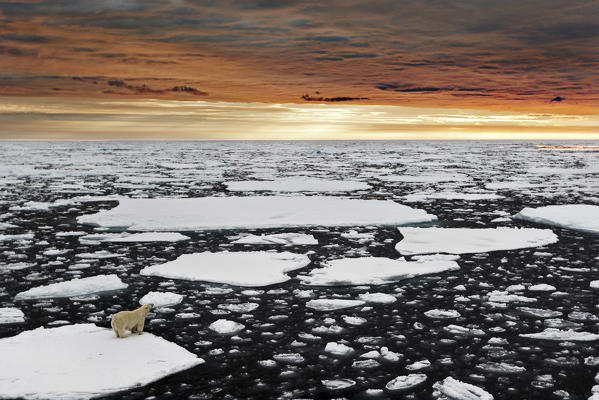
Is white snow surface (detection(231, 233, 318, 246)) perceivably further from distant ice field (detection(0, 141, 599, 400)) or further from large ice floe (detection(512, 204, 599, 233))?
large ice floe (detection(512, 204, 599, 233))

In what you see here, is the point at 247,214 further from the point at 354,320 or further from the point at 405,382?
the point at 405,382

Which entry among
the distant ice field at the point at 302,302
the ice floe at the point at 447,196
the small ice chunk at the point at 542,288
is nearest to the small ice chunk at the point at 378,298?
the distant ice field at the point at 302,302

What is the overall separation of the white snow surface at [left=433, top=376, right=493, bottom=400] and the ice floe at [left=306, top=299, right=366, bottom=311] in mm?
1607

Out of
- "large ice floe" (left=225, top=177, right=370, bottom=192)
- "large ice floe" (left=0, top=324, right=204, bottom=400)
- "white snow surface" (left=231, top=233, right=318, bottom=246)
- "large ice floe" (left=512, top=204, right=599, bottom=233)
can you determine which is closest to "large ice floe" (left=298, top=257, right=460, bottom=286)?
"white snow surface" (left=231, top=233, right=318, bottom=246)

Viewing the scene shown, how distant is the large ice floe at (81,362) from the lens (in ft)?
11.0

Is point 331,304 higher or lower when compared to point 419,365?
lower

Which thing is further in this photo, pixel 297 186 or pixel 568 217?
pixel 297 186

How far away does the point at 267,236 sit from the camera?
27.3ft

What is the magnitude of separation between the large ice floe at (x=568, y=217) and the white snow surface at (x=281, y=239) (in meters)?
3.91

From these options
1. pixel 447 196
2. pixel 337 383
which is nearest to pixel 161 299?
pixel 337 383

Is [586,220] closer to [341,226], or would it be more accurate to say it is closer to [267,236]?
[341,226]

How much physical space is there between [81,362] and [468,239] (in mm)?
5704

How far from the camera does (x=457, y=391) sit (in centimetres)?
335

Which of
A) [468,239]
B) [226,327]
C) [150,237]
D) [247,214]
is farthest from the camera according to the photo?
[247,214]
